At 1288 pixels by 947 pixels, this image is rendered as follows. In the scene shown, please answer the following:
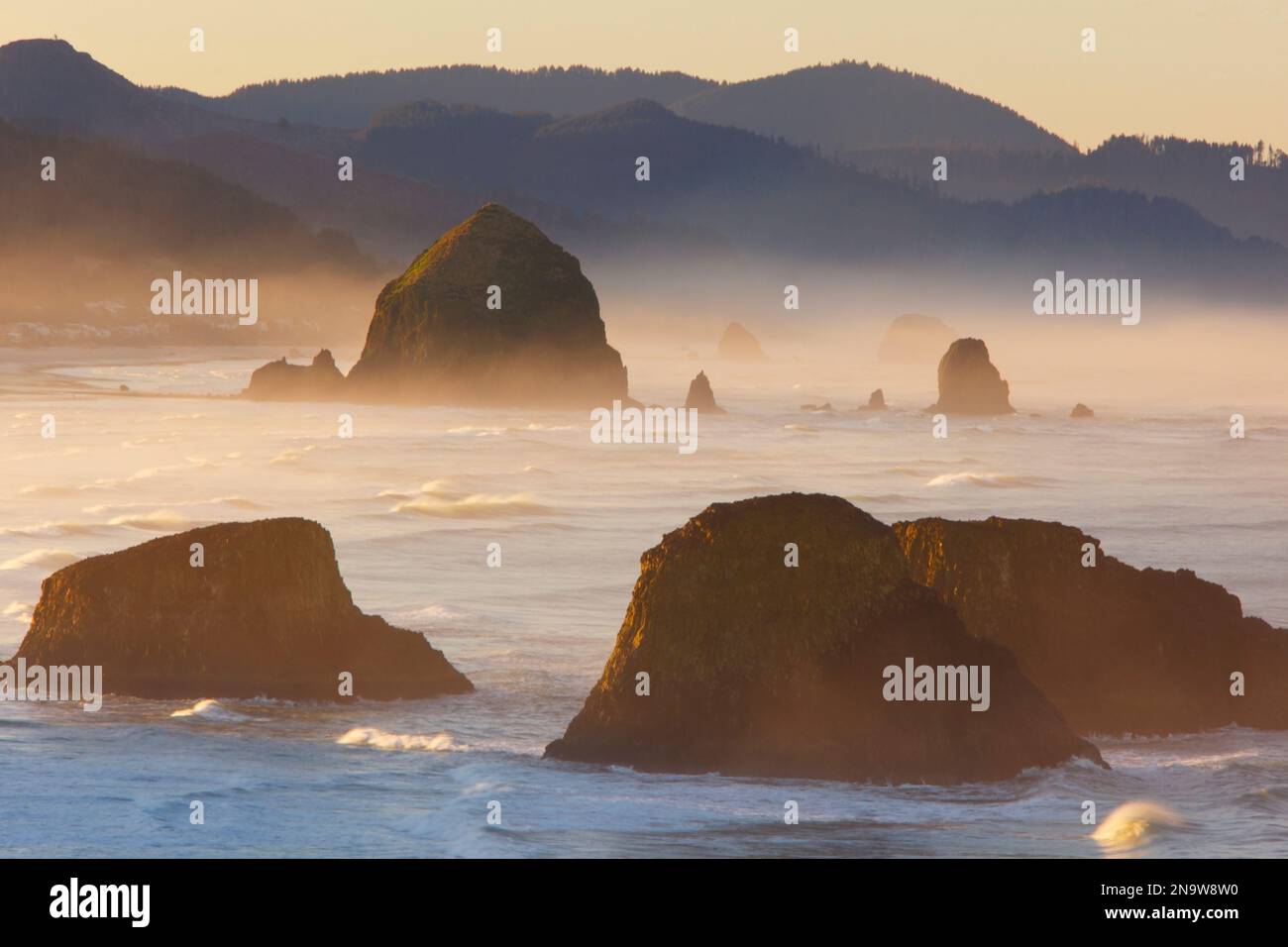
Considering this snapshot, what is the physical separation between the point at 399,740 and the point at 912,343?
176 meters

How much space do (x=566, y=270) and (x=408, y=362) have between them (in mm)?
8595

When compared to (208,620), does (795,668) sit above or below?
below

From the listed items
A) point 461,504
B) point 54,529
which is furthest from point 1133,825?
point 461,504

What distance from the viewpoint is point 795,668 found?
2091cm

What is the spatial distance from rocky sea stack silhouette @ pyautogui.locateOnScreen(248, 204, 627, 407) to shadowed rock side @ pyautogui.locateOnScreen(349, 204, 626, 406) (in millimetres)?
45

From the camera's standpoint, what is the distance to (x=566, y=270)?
98.3 meters

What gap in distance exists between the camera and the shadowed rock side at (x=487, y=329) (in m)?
95.6

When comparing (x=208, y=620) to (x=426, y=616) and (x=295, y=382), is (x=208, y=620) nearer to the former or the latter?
(x=426, y=616)

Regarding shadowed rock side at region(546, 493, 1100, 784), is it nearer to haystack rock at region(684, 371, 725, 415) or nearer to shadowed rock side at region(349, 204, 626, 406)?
shadowed rock side at region(349, 204, 626, 406)

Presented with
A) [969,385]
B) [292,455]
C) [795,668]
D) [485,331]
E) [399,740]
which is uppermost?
[485,331]

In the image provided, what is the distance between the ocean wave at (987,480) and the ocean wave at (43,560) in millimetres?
32154

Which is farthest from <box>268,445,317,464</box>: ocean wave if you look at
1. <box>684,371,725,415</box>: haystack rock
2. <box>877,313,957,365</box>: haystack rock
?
<box>877,313,957,365</box>: haystack rock

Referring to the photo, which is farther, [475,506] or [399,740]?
[475,506]
